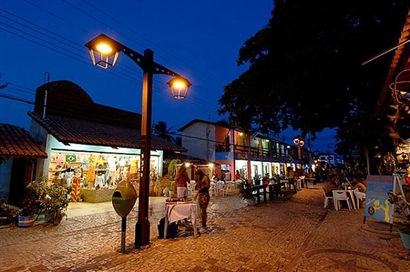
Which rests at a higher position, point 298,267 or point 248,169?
point 248,169

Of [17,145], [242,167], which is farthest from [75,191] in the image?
[242,167]

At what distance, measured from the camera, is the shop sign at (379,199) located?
240 inches

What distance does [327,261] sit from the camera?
A: 452cm

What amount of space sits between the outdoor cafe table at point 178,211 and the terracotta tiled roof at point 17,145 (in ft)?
21.3

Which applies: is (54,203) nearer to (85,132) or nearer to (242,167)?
(85,132)

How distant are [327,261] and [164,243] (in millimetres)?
3513

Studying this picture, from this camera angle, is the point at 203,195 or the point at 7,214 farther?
the point at 7,214

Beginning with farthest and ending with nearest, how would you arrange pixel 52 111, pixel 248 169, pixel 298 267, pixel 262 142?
pixel 262 142 < pixel 248 169 < pixel 52 111 < pixel 298 267

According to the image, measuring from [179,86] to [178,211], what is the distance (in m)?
3.37

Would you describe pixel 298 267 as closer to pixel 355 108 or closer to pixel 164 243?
pixel 164 243

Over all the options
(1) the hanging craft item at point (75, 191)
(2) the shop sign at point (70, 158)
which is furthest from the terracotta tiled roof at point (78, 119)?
(1) the hanging craft item at point (75, 191)

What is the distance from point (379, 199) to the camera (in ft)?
21.2

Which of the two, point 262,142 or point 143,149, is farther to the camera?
point 262,142

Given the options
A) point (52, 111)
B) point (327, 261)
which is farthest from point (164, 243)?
point (52, 111)
